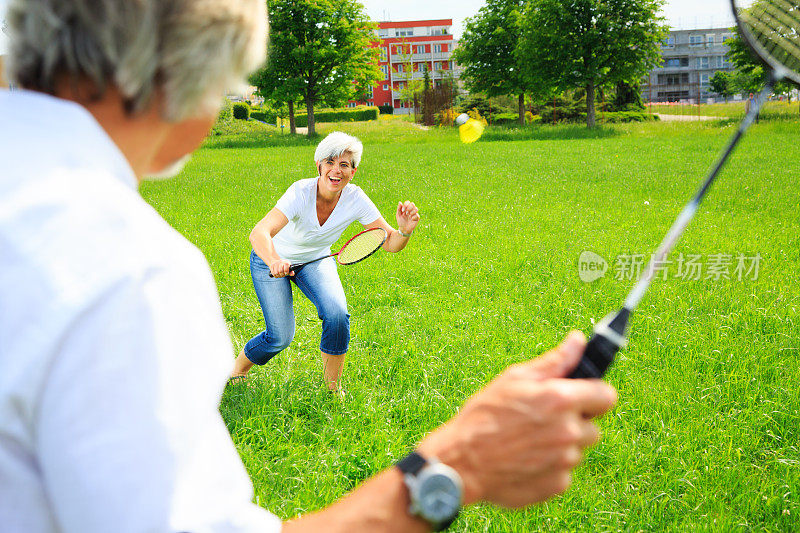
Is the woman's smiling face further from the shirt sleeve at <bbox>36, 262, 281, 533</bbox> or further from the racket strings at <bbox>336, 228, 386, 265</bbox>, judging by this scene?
the shirt sleeve at <bbox>36, 262, 281, 533</bbox>

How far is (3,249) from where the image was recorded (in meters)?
0.63

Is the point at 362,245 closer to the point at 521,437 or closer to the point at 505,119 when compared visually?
the point at 521,437

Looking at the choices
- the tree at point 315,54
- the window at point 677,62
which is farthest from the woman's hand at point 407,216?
the window at point 677,62

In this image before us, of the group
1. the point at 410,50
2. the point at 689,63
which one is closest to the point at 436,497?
the point at 410,50

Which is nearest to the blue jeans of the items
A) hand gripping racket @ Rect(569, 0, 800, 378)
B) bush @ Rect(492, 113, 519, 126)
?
hand gripping racket @ Rect(569, 0, 800, 378)

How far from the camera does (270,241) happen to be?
3695mm

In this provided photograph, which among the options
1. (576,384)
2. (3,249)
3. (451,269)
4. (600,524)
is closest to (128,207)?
(3,249)

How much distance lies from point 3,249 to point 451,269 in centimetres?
606

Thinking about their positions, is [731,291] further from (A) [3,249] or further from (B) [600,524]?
(A) [3,249]

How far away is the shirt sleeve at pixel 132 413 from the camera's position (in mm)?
625

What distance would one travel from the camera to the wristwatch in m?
0.85

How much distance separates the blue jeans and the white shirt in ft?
9.71

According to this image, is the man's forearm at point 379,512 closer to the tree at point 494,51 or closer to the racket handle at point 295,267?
the racket handle at point 295,267

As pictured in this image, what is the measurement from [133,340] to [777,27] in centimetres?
243
